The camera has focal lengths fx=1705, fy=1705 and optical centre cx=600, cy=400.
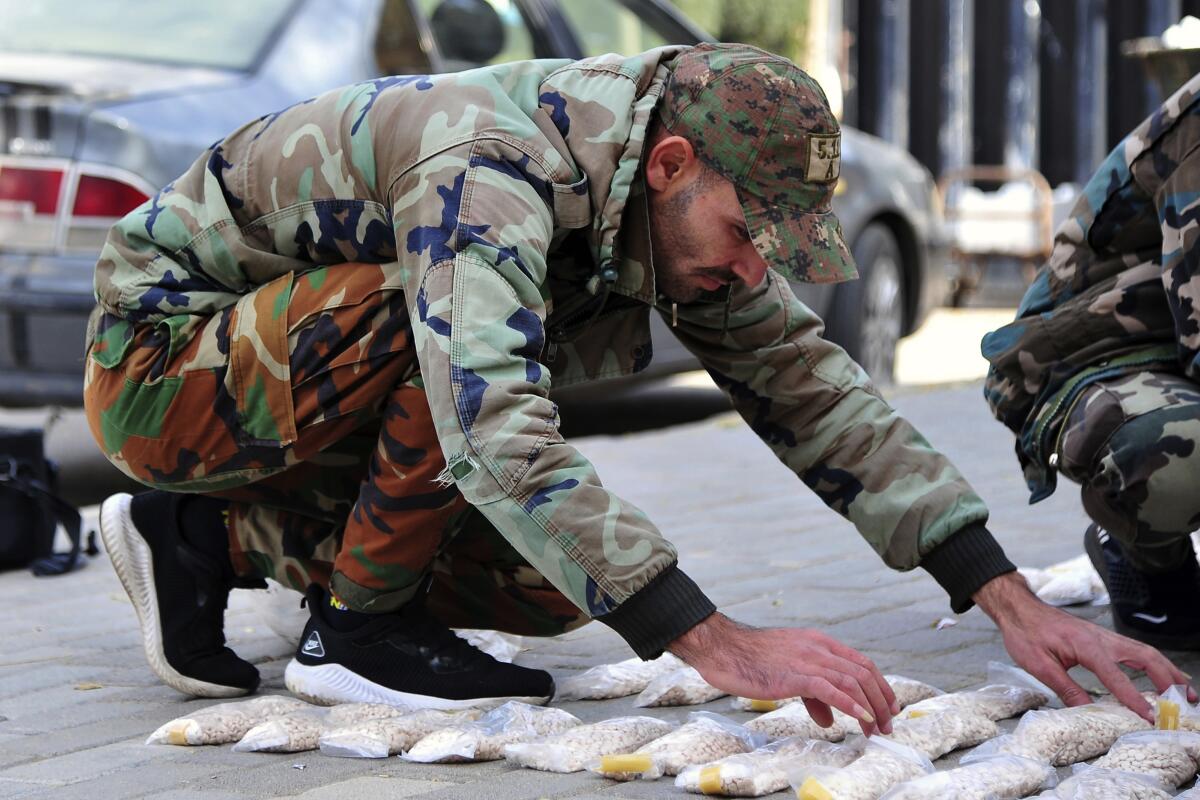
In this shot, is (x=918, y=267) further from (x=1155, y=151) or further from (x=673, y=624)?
(x=673, y=624)

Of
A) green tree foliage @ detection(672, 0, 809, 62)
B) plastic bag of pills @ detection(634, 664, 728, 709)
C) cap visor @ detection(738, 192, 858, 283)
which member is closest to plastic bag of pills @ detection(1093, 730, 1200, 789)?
plastic bag of pills @ detection(634, 664, 728, 709)

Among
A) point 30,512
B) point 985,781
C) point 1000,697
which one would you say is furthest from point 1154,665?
point 30,512

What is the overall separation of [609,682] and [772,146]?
974mm

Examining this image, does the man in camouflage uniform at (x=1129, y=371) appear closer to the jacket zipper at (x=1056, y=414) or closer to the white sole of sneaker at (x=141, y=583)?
the jacket zipper at (x=1056, y=414)

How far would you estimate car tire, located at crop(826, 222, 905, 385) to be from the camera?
22.3ft

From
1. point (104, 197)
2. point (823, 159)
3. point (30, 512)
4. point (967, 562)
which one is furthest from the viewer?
point (104, 197)

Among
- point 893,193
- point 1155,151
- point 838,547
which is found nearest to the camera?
point 1155,151

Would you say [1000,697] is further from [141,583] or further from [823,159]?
[141,583]

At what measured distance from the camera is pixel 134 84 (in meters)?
4.86

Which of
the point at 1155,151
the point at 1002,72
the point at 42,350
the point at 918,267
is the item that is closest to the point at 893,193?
the point at 918,267

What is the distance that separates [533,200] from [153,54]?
2941mm

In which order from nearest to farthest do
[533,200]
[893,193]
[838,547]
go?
[533,200] → [838,547] → [893,193]

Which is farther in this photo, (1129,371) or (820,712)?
(1129,371)

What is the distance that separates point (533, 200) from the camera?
247cm
